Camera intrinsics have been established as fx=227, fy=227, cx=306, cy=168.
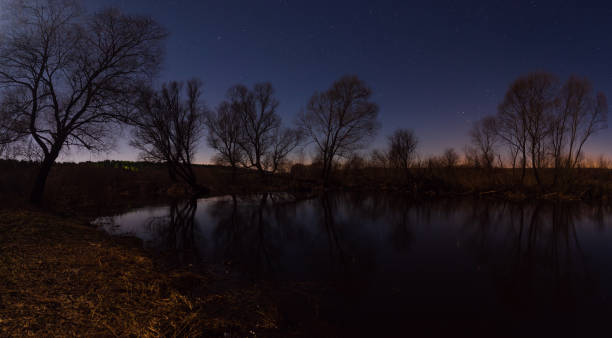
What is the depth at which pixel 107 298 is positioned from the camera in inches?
108

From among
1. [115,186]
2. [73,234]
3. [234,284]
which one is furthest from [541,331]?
[115,186]

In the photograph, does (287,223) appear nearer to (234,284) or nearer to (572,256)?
(234,284)

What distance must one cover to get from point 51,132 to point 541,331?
14.6 m

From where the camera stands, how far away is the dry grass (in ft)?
7.25

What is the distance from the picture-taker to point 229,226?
333 inches

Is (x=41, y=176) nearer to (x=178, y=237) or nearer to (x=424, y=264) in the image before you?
(x=178, y=237)

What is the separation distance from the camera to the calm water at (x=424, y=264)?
9.70 ft

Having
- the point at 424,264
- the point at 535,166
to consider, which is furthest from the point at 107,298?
the point at 535,166

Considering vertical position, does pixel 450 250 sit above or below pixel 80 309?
below

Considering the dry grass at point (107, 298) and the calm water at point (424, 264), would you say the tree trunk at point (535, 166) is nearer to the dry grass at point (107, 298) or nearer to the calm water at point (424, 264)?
the calm water at point (424, 264)

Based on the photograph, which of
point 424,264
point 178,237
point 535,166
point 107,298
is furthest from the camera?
point 535,166

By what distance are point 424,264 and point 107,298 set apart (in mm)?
5422

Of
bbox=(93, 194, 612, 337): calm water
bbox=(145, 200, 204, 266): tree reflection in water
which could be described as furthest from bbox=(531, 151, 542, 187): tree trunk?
bbox=(145, 200, 204, 266): tree reflection in water

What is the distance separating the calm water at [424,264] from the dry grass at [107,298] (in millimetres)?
869
